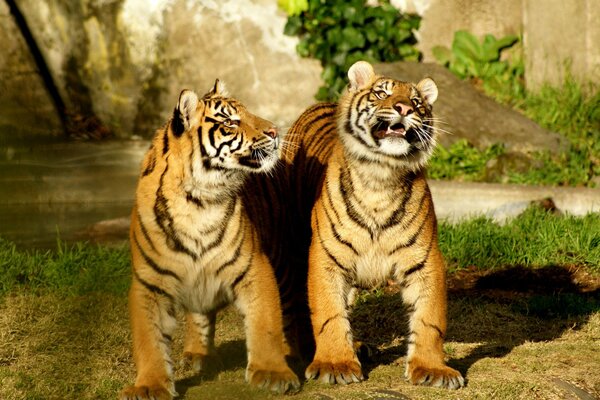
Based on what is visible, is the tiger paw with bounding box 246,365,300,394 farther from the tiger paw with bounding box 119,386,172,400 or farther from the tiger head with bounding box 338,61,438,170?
the tiger head with bounding box 338,61,438,170

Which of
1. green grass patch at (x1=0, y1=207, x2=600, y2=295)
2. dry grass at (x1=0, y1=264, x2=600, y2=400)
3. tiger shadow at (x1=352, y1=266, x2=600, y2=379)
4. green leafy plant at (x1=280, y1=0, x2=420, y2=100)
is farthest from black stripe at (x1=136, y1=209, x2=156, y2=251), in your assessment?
green leafy plant at (x1=280, y1=0, x2=420, y2=100)

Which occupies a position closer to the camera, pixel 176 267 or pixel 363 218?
pixel 176 267

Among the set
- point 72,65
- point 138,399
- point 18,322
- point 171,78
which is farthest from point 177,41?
point 138,399

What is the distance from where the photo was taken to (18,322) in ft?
18.0

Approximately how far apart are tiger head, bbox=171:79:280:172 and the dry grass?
2.46ft

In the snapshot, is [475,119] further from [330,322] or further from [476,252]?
[330,322]

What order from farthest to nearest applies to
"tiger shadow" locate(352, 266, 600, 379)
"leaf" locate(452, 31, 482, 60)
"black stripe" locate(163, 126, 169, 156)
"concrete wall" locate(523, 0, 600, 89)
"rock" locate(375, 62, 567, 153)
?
"leaf" locate(452, 31, 482, 60) < "concrete wall" locate(523, 0, 600, 89) < "rock" locate(375, 62, 567, 153) < "tiger shadow" locate(352, 266, 600, 379) < "black stripe" locate(163, 126, 169, 156)

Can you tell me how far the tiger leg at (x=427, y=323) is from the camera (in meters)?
4.25

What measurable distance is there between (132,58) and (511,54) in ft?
10.9

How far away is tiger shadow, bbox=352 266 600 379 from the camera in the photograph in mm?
5255

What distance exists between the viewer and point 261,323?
418cm

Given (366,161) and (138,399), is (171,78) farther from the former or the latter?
(138,399)

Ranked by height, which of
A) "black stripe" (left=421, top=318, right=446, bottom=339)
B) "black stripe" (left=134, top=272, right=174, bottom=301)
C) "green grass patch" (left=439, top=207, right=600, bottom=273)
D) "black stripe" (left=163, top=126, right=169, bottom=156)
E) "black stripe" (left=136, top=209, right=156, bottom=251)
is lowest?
"green grass patch" (left=439, top=207, right=600, bottom=273)

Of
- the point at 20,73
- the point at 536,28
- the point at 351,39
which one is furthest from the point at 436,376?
the point at 20,73
